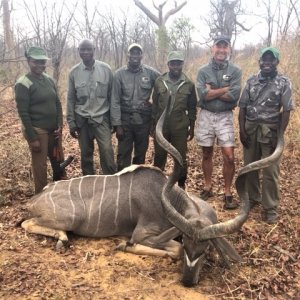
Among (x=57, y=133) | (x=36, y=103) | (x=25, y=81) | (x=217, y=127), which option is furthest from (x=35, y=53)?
(x=217, y=127)

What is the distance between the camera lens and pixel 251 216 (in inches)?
195

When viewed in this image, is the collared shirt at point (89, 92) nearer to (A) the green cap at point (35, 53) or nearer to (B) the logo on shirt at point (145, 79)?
(B) the logo on shirt at point (145, 79)

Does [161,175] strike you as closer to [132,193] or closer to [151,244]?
[132,193]

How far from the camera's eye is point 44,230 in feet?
14.7

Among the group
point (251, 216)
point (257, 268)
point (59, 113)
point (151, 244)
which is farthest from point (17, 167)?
point (257, 268)

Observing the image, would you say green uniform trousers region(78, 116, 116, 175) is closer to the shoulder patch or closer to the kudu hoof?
the shoulder patch

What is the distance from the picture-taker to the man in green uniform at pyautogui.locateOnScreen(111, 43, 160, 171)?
5.18 m

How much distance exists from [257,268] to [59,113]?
300cm

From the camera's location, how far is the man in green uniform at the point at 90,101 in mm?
5199

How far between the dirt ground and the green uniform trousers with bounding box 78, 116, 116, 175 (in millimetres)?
1033

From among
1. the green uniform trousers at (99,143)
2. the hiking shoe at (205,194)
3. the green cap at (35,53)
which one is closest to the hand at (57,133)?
the green uniform trousers at (99,143)

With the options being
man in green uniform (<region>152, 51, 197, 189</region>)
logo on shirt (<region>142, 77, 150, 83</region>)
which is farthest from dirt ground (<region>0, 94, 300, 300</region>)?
logo on shirt (<region>142, 77, 150, 83</region>)

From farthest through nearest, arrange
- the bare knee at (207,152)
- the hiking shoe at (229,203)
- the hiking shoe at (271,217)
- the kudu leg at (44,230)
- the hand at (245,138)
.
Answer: the bare knee at (207,152)
the hiking shoe at (229,203)
the hand at (245,138)
the hiking shoe at (271,217)
the kudu leg at (44,230)

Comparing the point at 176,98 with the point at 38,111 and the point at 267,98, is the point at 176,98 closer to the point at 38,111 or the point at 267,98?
the point at 267,98
